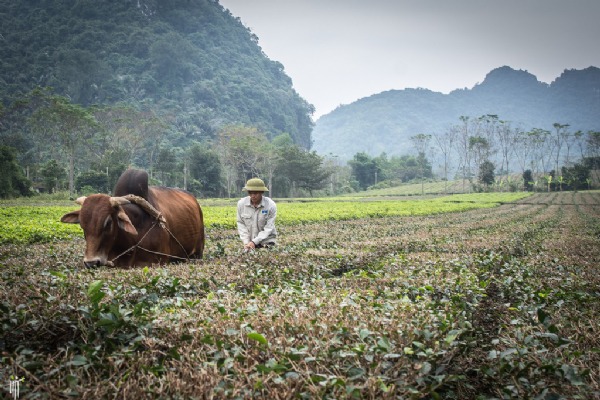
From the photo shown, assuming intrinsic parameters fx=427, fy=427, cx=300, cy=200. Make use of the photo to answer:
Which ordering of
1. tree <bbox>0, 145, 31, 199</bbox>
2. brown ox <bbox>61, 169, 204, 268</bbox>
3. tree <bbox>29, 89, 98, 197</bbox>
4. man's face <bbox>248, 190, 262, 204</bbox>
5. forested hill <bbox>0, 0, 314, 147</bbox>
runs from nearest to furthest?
brown ox <bbox>61, 169, 204, 268</bbox> → man's face <bbox>248, 190, 262, 204</bbox> → tree <bbox>0, 145, 31, 199</bbox> → tree <bbox>29, 89, 98, 197</bbox> → forested hill <bbox>0, 0, 314, 147</bbox>

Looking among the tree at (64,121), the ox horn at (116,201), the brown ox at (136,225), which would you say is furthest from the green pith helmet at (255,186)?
the tree at (64,121)

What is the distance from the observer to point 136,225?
716cm

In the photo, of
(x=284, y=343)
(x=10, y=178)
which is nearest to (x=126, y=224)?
(x=284, y=343)

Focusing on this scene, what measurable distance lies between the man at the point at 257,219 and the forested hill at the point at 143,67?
93.4m

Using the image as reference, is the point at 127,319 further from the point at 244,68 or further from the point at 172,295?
the point at 244,68

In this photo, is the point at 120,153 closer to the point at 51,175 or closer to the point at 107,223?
the point at 51,175

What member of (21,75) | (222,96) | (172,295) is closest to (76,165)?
(21,75)

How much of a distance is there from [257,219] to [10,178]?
40.4 metres

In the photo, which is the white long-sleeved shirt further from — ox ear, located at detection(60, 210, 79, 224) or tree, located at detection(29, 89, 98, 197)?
tree, located at detection(29, 89, 98, 197)

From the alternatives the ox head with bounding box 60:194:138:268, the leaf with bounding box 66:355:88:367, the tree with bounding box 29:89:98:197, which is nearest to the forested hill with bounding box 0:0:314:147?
the tree with bounding box 29:89:98:197

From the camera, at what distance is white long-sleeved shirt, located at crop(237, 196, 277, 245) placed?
345 inches

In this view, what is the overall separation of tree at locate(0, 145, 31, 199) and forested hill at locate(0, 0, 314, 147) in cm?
5679

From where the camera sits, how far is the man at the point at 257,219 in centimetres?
861

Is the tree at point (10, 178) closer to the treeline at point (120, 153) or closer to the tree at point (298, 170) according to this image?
the treeline at point (120, 153)
